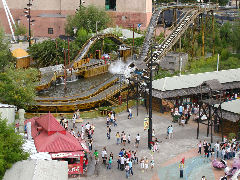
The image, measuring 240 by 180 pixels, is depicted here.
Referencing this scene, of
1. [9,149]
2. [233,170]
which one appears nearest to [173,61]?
[233,170]

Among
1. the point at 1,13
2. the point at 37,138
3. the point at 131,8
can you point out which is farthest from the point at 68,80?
the point at 1,13

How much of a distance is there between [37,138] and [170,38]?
97.6 ft

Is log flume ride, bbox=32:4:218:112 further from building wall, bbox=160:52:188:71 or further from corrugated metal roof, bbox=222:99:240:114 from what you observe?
corrugated metal roof, bbox=222:99:240:114

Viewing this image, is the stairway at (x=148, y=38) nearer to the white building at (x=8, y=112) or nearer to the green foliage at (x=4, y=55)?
the green foliage at (x=4, y=55)

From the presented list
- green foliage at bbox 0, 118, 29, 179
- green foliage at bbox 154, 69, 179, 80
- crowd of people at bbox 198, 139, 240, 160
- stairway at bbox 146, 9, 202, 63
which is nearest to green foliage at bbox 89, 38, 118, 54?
green foliage at bbox 154, 69, 179, 80

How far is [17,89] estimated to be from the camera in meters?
44.8

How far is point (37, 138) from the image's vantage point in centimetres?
3578

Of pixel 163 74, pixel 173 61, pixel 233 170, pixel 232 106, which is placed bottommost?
pixel 233 170

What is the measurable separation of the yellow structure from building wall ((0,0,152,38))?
24.9 meters

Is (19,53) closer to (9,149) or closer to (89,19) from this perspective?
(89,19)

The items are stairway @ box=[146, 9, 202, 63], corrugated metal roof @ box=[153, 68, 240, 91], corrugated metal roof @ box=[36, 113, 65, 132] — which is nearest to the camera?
corrugated metal roof @ box=[36, 113, 65, 132]

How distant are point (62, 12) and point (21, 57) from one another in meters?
29.2

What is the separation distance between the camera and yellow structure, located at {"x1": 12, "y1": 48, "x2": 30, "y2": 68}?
62812 mm

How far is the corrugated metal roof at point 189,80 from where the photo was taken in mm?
48344
